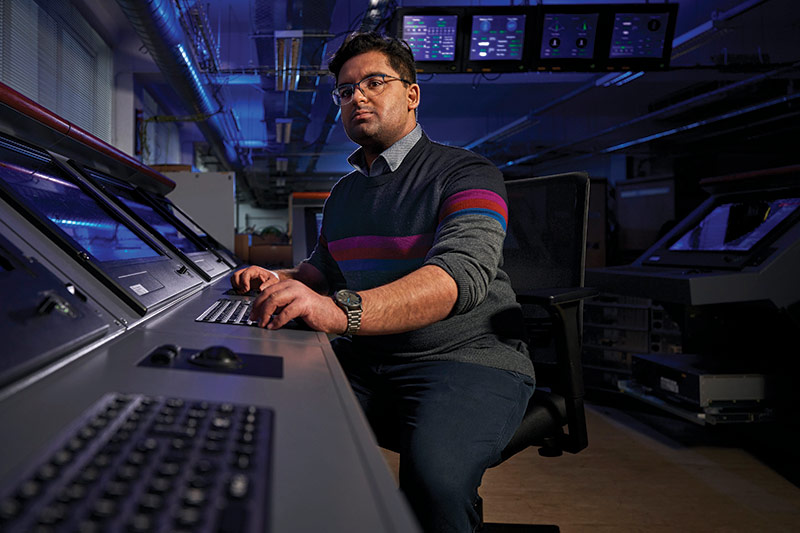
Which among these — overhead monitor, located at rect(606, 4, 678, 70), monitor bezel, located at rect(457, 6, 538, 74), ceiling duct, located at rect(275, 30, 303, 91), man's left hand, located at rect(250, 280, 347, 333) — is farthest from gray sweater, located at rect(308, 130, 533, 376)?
ceiling duct, located at rect(275, 30, 303, 91)

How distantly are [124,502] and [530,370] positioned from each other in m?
1.03

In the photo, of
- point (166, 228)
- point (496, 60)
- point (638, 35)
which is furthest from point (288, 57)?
point (166, 228)

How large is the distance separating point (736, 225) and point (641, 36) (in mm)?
1916

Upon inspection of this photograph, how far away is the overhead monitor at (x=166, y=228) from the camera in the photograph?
5.40 feet

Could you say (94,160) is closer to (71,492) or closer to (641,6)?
(71,492)

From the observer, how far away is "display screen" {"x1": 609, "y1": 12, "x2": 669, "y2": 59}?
11.8 ft

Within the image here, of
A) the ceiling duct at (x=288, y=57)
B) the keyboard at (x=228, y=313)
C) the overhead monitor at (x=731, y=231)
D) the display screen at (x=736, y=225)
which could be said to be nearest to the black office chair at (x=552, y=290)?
the keyboard at (x=228, y=313)

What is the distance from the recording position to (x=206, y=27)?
4164mm

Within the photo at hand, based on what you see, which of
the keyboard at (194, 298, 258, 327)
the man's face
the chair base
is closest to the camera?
the keyboard at (194, 298, 258, 327)

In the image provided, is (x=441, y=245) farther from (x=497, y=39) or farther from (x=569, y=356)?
(x=497, y=39)

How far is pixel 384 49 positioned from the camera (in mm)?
1354

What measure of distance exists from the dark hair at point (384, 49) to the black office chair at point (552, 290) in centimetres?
52

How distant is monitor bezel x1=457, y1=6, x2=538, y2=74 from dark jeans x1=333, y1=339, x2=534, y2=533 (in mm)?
2985

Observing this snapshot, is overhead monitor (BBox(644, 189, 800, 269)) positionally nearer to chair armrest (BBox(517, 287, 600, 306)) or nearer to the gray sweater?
chair armrest (BBox(517, 287, 600, 306))
